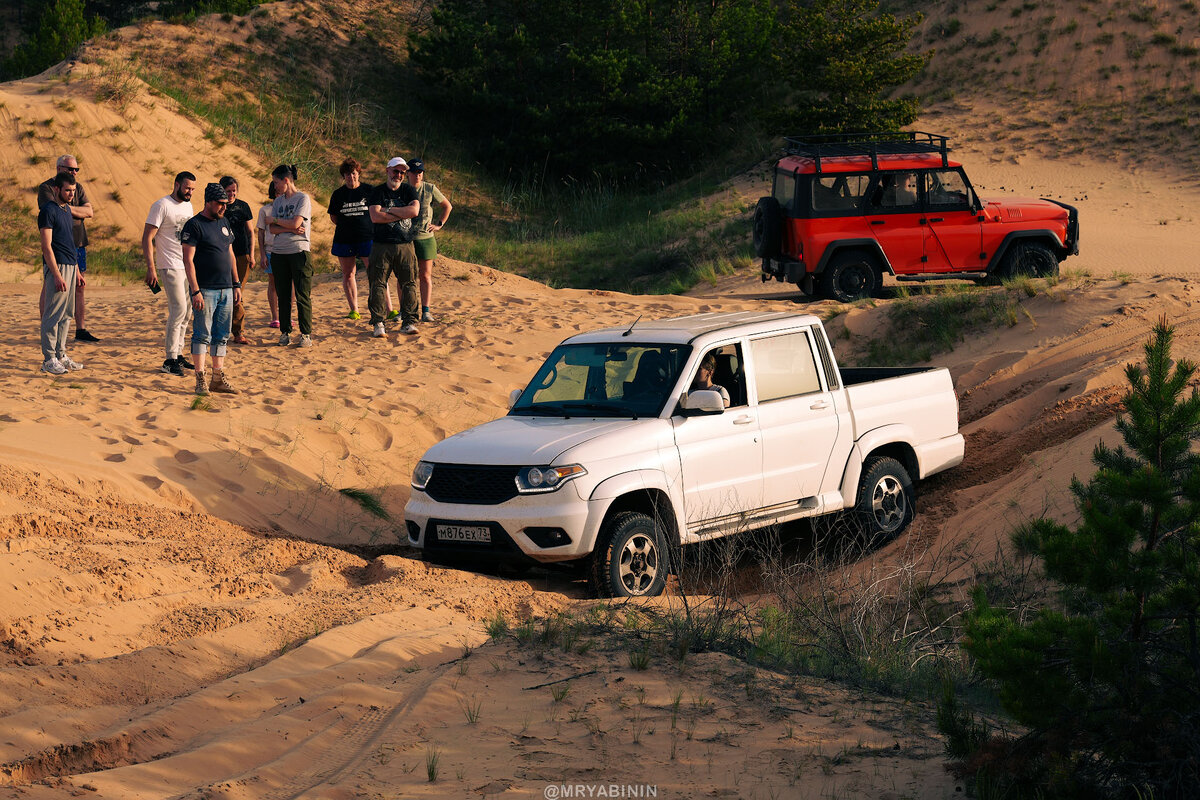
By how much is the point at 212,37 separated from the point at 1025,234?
27.7 m

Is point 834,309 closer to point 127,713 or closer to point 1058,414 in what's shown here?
point 1058,414

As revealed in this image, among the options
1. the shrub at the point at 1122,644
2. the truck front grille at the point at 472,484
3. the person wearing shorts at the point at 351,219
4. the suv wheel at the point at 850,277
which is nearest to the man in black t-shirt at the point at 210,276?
the person wearing shorts at the point at 351,219

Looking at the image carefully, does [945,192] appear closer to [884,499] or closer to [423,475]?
[884,499]

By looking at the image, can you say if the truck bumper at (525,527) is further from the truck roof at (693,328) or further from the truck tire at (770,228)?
the truck tire at (770,228)

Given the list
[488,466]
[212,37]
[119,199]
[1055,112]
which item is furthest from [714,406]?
[212,37]

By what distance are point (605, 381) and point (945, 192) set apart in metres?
11.2

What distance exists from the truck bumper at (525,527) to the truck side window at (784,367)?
1.87 meters

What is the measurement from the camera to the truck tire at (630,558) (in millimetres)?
7465

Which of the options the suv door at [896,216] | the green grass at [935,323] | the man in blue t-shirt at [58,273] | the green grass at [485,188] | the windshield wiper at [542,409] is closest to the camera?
the windshield wiper at [542,409]

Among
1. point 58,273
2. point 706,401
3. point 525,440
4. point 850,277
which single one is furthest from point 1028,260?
point 58,273

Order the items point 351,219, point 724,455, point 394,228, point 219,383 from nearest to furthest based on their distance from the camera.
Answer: point 724,455, point 219,383, point 394,228, point 351,219

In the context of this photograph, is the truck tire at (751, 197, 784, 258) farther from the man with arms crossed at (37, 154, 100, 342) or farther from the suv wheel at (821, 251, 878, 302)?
the man with arms crossed at (37, 154, 100, 342)

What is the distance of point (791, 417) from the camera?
855cm

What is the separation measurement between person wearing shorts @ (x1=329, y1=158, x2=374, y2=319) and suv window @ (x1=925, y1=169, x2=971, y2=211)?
28.1 ft
